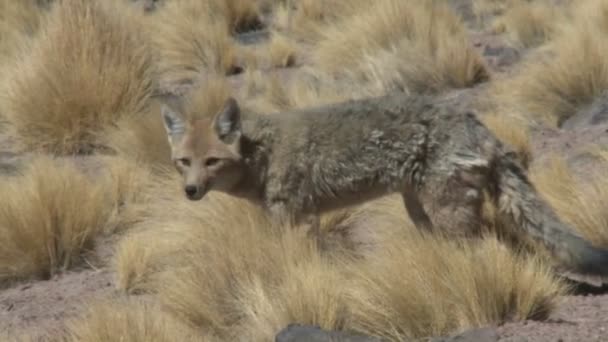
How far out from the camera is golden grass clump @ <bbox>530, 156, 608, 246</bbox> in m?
6.57

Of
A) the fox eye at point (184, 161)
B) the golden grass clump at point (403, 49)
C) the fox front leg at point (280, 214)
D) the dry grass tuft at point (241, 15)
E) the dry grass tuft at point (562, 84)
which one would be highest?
the fox eye at point (184, 161)

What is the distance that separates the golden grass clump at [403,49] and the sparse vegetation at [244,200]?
0.03 metres

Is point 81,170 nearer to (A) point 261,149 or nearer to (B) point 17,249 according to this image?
(B) point 17,249

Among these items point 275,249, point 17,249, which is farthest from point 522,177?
point 17,249

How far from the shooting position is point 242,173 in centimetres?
693

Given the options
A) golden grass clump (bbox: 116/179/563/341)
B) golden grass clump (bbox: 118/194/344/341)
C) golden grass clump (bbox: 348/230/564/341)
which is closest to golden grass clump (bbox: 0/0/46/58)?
golden grass clump (bbox: 118/194/344/341)

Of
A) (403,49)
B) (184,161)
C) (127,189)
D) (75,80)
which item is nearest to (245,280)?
(184,161)

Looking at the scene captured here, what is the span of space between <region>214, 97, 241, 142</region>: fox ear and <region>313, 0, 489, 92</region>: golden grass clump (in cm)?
566

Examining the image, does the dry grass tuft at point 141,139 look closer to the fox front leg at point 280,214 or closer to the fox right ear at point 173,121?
the fox right ear at point 173,121

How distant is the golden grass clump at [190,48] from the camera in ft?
47.9

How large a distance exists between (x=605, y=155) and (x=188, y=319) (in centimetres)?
357

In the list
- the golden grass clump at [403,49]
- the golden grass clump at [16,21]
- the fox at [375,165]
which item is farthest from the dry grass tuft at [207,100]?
the golden grass clump at [16,21]

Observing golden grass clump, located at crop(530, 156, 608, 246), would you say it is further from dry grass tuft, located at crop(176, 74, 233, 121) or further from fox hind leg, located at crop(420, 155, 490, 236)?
dry grass tuft, located at crop(176, 74, 233, 121)

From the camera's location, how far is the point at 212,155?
6887mm
